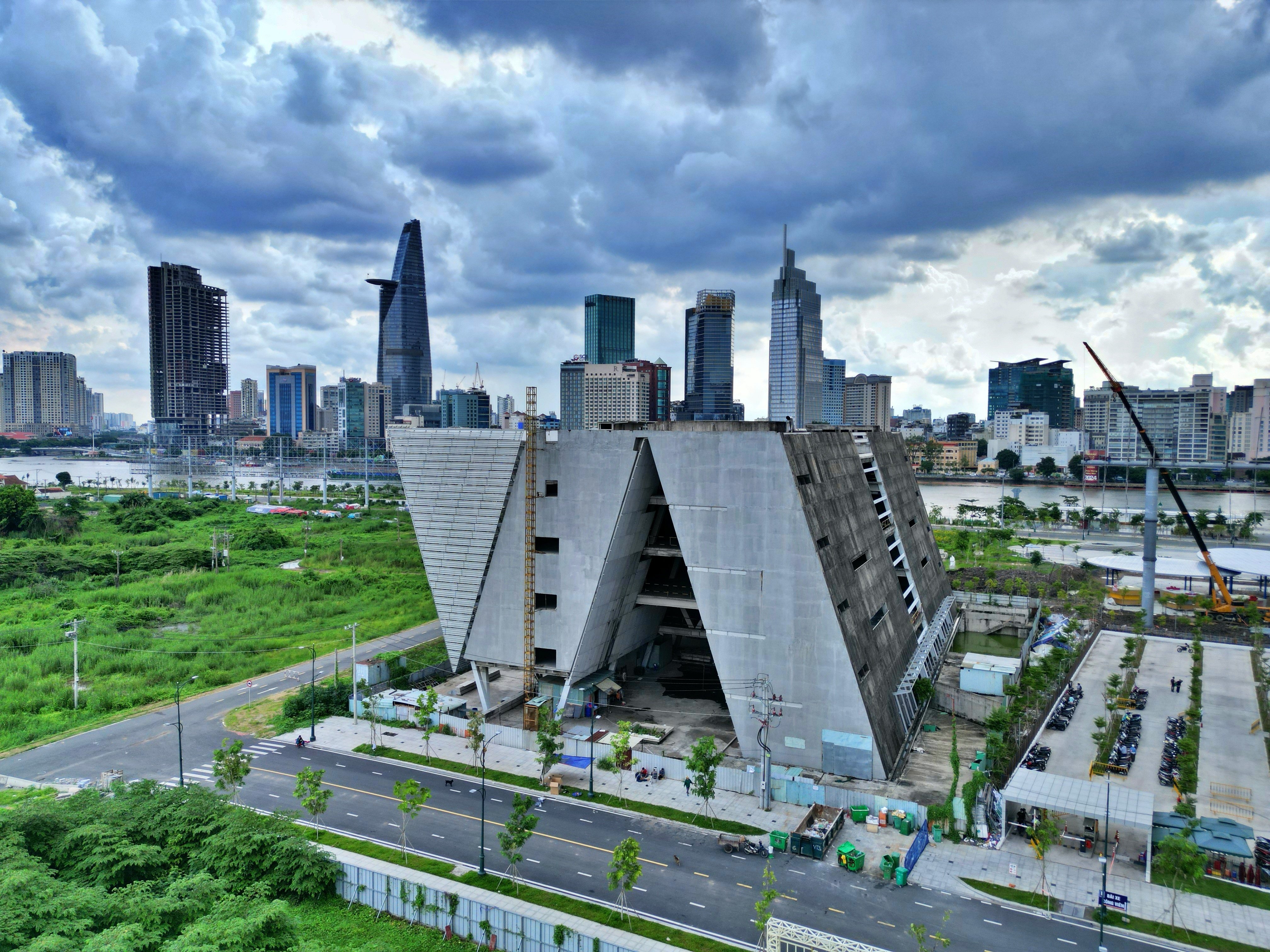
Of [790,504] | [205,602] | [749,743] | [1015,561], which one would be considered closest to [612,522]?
[790,504]

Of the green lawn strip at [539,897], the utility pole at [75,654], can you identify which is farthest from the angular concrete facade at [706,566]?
the utility pole at [75,654]

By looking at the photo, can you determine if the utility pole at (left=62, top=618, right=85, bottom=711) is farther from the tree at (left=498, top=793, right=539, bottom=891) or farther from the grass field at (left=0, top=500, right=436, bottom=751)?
the tree at (left=498, top=793, right=539, bottom=891)

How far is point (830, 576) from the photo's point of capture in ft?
162

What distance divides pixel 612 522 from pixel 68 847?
32805mm

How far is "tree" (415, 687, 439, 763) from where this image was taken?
51594 millimetres

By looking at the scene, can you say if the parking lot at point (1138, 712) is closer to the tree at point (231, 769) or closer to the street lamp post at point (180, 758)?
the tree at point (231, 769)

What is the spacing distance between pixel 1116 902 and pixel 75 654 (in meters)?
70.9

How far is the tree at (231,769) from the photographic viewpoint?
4256 cm

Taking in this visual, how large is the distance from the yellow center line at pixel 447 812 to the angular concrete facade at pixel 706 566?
1320 centimetres

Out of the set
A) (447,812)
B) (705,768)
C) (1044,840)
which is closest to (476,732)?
(447,812)

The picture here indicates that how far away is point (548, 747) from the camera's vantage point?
46.4 m

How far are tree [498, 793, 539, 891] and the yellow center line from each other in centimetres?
184

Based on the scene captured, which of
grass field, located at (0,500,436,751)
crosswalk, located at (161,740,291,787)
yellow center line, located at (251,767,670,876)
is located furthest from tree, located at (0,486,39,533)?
yellow center line, located at (251,767,670,876)

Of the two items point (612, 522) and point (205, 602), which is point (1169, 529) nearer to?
point (612, 522)
